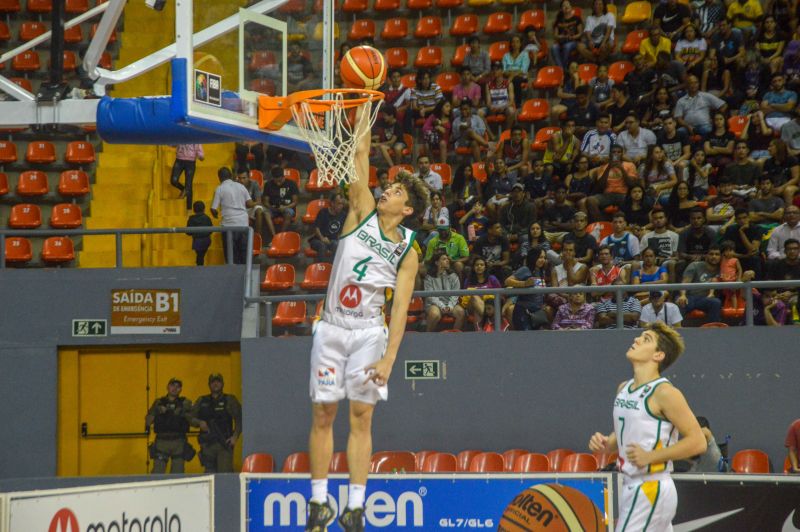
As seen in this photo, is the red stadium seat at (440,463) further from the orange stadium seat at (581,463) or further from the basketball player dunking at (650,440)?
the basketball player dunking at (650,440)

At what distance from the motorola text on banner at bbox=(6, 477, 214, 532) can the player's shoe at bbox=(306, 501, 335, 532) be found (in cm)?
130

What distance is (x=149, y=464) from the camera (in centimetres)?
1545

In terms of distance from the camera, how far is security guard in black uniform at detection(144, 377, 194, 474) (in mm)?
14039

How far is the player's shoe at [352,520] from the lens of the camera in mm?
7020

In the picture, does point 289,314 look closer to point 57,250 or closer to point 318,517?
point 57,250

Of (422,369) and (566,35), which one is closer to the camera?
(422,369)

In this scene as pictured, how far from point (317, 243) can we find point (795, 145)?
609cm

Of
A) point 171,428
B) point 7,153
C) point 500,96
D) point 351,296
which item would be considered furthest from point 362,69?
point 7,153

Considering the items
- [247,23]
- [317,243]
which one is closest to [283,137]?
[247,23]

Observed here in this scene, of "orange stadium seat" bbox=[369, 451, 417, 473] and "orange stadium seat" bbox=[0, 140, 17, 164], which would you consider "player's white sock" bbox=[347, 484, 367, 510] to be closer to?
"orange stadium seat" bbox=[369, 451, 417, 473]

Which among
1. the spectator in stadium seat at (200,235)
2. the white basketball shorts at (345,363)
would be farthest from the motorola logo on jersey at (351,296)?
the spectator in stadium seat at (200,235)

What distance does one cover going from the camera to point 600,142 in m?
14.7

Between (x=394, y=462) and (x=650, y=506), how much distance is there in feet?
20.2

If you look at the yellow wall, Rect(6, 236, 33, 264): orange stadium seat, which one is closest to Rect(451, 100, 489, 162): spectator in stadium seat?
the yellow wall
